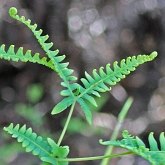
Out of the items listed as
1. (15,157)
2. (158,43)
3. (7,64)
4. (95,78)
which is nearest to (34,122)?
(15,157)

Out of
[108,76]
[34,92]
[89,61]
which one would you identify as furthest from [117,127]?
[89,61]

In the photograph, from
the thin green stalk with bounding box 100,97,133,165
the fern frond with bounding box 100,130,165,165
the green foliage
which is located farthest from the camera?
the green foliage

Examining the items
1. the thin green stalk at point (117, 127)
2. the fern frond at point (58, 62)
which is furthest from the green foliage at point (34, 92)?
the fern frond at point (58, 62)

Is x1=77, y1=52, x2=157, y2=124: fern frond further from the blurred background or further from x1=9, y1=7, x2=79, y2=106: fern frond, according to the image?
the blurred background

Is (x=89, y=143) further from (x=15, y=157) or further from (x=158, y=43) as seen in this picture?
(x=158, y=43)

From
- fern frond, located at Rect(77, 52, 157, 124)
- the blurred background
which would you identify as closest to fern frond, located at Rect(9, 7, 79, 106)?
fern frond, located at Rect(77, 52, 157, 124)

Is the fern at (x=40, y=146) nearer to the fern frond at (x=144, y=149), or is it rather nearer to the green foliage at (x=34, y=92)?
the fern frond at (x=144, y=149)
